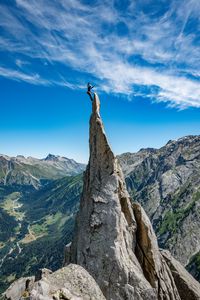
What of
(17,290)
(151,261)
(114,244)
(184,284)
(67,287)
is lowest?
(17,290)

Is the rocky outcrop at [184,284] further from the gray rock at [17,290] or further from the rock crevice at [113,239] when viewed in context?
the gray rock at [17,290]

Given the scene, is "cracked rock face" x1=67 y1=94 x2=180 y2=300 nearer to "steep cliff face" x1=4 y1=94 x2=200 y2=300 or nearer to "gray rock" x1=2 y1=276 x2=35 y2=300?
"steep cliff face" x1=4 y1=94 x2=200 y2=300

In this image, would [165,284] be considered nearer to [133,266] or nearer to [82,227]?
[133,266]

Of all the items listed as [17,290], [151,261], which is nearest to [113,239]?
[151,261]

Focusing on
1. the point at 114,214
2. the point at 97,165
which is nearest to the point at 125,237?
the point at 114,214

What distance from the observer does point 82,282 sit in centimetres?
1591

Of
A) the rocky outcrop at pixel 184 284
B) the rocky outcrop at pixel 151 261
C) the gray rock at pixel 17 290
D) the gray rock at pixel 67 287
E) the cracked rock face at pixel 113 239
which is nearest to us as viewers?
the gray rock at pixel 67 287

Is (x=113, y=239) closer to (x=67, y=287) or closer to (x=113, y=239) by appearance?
(x=113, y=239)

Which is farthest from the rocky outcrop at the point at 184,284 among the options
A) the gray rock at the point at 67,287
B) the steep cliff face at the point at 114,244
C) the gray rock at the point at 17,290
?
the gray rock at the point at 67,287

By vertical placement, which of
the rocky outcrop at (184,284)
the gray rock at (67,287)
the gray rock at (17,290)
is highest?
the gray rock at (67,287)

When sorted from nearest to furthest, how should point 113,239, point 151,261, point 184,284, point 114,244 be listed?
point 114,244 → point 113,239 → point 151,261 → point 184,284

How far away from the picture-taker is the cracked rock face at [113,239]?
111 ft

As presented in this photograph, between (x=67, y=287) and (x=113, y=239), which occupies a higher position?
(x=113, y=239)

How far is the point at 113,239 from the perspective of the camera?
1433 inches
